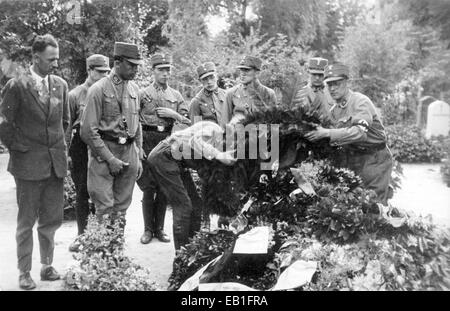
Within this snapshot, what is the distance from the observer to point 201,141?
4465 mm

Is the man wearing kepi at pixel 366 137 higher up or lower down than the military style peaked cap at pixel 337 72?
lower down

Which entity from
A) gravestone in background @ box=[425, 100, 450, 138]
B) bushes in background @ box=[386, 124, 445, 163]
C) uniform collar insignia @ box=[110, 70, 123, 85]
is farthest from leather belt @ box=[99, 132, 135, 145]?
gravestone in background @ box=[425, 100, 450, 138]

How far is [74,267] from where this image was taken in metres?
4.18

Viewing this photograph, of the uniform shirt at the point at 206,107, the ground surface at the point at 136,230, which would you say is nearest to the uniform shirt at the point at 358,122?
the ground surface at the point at 136,230

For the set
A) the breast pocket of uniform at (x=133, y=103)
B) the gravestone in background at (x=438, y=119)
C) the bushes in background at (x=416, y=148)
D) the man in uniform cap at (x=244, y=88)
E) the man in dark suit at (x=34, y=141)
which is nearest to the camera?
the man in dark suit at (x=34, y=141)

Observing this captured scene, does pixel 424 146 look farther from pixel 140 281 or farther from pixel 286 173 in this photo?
pixel 140 281

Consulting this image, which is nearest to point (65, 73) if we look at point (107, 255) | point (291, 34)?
point (107, 255)

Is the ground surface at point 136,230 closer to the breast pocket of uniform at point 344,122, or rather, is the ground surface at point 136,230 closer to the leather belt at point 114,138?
the leather belt at point 114,138

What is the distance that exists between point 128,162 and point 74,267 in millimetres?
1426

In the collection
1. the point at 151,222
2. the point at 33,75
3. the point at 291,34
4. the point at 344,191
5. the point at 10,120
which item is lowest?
the point at 151,222

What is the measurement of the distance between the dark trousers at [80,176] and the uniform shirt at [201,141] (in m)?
1.73

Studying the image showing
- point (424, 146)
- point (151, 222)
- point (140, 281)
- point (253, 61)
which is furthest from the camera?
point (424, 146)

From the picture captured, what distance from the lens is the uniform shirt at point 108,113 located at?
16.5ft
